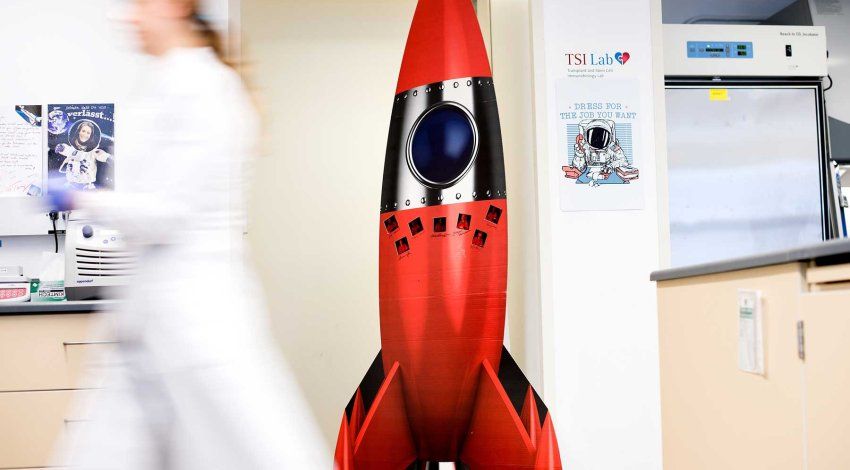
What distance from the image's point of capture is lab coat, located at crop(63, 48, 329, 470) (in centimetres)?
102

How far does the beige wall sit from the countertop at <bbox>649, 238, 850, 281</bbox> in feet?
4.34

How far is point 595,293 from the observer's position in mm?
2357

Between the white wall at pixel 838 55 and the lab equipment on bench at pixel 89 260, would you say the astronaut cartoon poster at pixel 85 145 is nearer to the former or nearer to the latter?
the lab equipment on bench at pixel 89 260

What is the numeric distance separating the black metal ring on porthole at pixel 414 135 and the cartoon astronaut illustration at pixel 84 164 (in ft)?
4.09

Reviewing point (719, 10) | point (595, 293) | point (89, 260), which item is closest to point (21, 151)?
point (89, 260)

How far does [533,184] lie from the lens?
241cm

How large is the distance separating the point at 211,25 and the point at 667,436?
122 centimetres

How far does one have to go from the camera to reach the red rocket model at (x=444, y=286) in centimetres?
196

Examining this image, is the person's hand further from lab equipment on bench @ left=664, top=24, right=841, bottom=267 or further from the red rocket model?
lab equipment on bench @ left=664, top=24, right=841, bottom=267

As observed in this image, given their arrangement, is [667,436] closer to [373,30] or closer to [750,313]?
[750,313]

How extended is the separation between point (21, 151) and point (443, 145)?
1652 mm

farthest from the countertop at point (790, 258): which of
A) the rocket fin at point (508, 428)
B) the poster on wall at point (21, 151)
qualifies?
the poster on wall at point (21, 151)

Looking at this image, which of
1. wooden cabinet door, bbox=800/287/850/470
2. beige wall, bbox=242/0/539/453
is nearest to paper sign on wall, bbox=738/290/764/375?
wooden cabinet door, bbox=800/287/850/470

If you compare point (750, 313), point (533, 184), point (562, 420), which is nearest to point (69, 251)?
point (533, 184)
